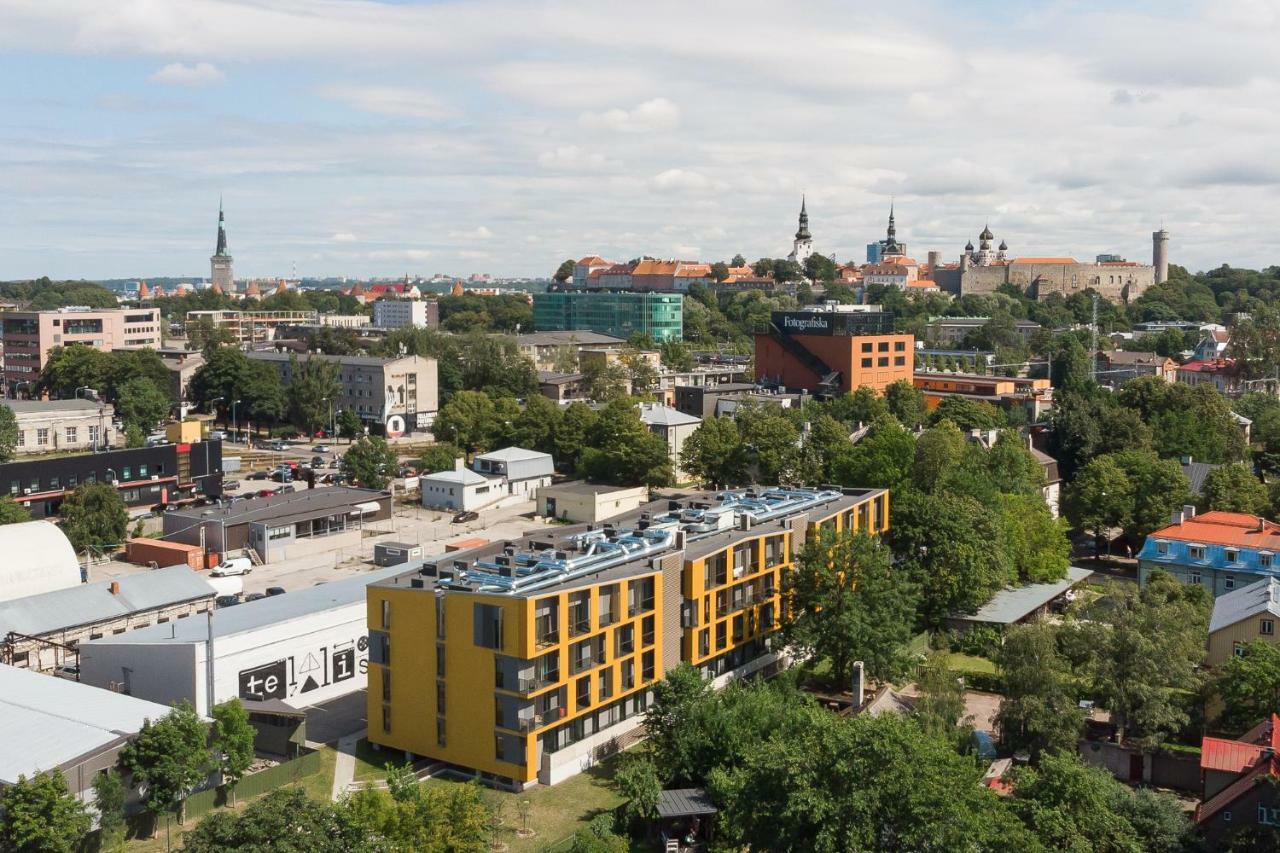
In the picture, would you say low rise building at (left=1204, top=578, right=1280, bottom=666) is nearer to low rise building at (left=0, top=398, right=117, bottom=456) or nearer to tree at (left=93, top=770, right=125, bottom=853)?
tree at (left=93, top=770, right=125, bottom=853)

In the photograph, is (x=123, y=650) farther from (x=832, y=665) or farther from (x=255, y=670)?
(x=832, y=665)

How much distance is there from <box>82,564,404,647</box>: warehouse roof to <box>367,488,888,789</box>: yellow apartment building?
2.53 meters

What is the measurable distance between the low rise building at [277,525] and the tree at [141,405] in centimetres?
2015

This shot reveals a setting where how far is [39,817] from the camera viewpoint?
1557 cm

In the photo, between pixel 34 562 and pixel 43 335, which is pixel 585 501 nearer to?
pixel 34 562

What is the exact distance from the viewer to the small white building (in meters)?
41.7

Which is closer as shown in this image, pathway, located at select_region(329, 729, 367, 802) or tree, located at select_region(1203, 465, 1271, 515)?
pathway, located at select_region(329, 729, 367, 802)

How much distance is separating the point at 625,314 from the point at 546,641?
7571 cm

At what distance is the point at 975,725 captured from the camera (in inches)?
858

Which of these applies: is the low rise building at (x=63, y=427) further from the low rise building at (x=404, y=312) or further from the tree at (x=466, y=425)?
the low rise building at (x=404, y=312)

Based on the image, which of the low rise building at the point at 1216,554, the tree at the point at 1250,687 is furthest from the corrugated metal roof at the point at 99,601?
the low rise building at the point at 1216,554

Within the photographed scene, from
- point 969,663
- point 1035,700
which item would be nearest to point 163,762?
point 1035,700

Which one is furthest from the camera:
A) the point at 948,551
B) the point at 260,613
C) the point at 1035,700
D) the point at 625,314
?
the point at 625,314

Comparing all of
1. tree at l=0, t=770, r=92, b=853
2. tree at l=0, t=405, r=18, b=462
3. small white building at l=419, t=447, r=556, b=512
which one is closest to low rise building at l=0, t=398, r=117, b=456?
tree at l=0, t=405, r=18, b=462
